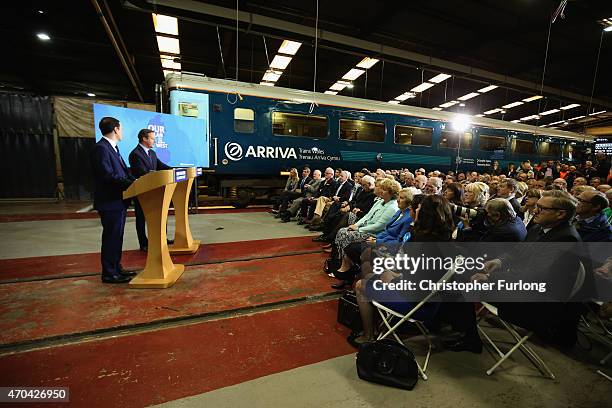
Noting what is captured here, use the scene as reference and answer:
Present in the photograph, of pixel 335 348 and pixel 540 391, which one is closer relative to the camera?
pixel 540 391

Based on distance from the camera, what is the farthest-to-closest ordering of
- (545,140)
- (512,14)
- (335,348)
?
(545,140)
(512,14)
(335,348)

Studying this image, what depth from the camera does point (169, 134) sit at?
18.5 ft

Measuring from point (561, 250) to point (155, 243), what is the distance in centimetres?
342

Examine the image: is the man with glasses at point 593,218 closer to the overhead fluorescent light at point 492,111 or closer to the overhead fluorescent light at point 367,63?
the overhead fluorescent light at point 367,63

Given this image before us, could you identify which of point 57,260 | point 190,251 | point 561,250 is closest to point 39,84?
point 57,260

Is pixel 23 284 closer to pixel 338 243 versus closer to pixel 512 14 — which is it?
pixel 338 243

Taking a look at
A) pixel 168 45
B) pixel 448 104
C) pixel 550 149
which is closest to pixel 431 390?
pixel 168 45

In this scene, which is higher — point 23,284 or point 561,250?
point 561,250

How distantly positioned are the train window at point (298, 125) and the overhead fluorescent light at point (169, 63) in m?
5.86

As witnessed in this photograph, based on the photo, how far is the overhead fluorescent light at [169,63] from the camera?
1029 centimetres

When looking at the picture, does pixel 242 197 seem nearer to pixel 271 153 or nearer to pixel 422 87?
pixel 271 153

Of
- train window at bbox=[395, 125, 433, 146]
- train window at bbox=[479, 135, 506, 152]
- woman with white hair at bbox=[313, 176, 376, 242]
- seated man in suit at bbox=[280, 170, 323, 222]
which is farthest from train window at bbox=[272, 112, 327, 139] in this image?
train window at bbox=[479, 135, 506, 152]

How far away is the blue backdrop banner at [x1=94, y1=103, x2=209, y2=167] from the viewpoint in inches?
195

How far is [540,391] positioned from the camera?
1.79 metres
